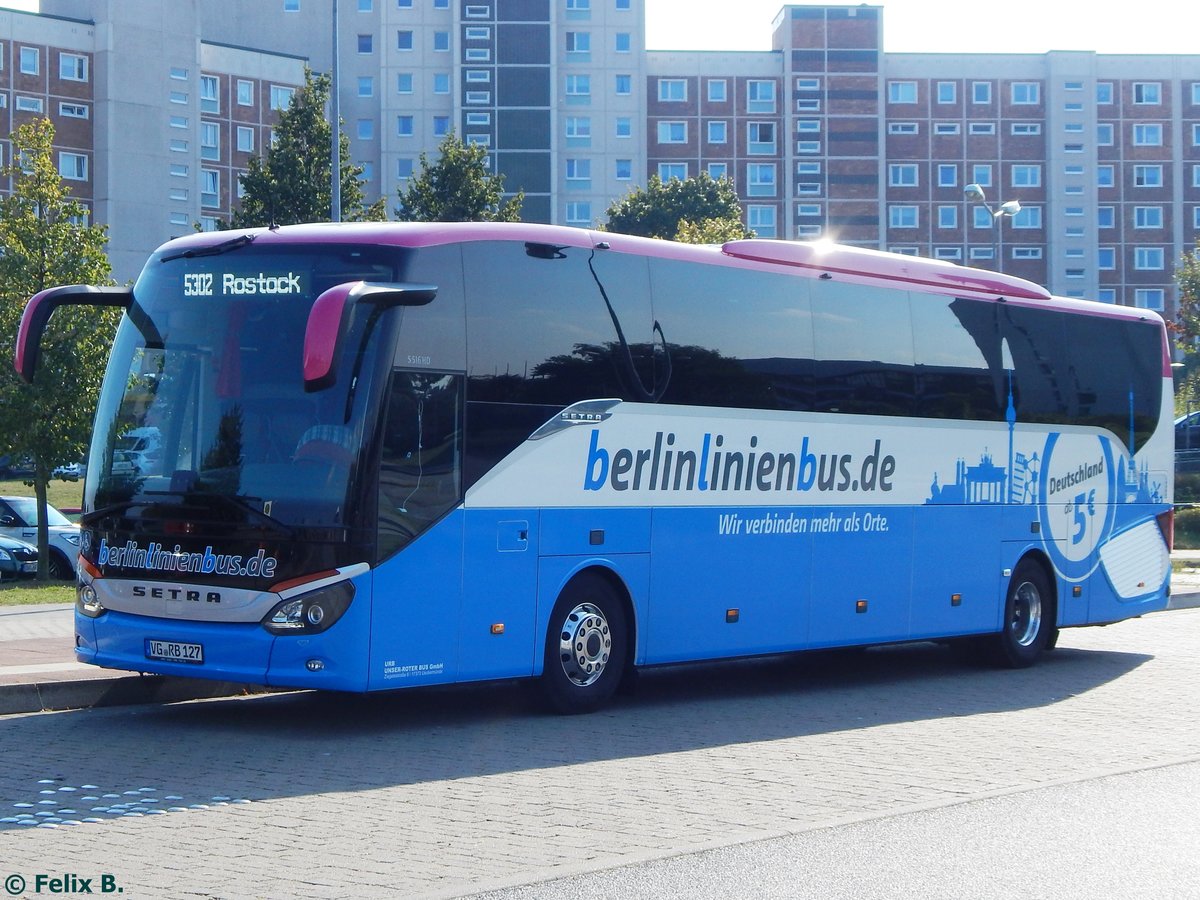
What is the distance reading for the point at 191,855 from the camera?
291 inches

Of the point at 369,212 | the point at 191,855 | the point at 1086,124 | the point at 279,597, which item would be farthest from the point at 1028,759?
the point at 1086,124

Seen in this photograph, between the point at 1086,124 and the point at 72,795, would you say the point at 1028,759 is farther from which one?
the point at 1086,124

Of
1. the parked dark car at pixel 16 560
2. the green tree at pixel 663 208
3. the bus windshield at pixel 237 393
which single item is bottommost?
the parked dark car at pixel 16 560

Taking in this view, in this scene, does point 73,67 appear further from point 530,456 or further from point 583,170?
point 530,456

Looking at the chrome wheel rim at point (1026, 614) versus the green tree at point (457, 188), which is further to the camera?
the green tree at point (457, 188)

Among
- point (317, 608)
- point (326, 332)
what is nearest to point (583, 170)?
point (317, 608)

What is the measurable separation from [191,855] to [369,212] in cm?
3299

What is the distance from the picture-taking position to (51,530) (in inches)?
1160

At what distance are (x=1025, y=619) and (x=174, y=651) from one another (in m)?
9.86

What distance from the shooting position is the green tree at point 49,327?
25359 mm

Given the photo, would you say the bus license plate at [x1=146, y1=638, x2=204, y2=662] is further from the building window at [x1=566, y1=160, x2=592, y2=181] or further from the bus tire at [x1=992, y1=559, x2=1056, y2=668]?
the building window at [x1=566, y1=160, x2=592, y2=181]

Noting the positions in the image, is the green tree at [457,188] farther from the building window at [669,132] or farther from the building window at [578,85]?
the building window at [669,132]

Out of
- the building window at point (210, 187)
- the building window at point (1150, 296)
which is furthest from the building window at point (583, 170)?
the building window at point (1150, 296)

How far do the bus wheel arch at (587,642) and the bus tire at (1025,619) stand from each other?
19.1 feet
